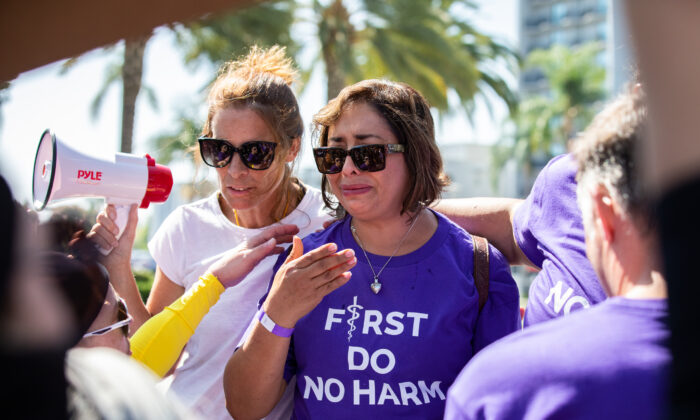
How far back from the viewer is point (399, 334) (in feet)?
6.84

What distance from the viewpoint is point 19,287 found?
38.3 inches

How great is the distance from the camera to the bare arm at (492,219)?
8.08ft

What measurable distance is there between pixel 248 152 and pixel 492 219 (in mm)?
1145

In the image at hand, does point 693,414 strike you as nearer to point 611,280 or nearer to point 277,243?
point 611,280

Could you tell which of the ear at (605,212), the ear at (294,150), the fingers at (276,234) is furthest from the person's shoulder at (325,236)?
the ear at (605,212)

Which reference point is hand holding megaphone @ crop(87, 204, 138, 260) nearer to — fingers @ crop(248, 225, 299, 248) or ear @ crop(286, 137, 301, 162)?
fingers @ crop(248, 225, 299, 248)

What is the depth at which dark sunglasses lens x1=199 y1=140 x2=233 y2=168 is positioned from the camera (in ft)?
8.80

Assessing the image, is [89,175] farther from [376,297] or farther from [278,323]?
[376,297]

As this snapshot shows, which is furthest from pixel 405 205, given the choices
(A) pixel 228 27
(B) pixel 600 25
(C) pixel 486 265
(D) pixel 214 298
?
(B) pixel 600 25

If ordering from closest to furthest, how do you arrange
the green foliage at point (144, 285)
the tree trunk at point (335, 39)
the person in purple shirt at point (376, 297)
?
the person in purple shirt at point (376, 297), the green foliage at point (144, 285), the tree trunk at point (335, 39)

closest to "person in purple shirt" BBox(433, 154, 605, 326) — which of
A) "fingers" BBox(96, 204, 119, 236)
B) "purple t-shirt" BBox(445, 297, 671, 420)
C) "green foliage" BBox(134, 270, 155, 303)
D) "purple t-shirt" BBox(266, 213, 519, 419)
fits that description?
"purple t-shirt" BBox(266, 213, 519, 419)

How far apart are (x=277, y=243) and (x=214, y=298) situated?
0.39 m

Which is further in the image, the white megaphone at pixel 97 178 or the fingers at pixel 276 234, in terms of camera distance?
the fingers at pixel 276 234

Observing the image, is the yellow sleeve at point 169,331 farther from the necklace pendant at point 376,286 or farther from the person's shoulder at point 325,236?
the necklace pendant at point 376,286
